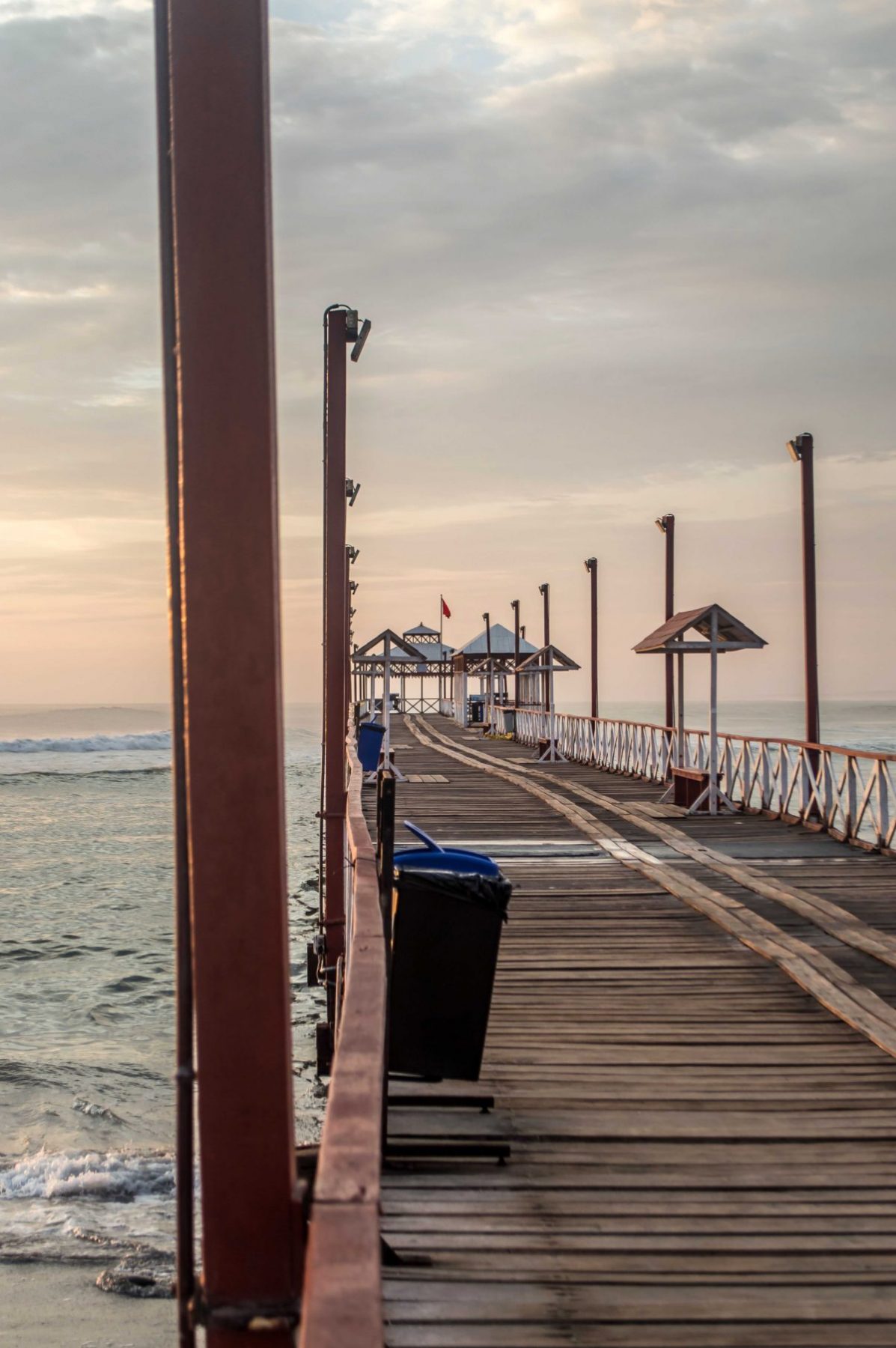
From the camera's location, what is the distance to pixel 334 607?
1264cm

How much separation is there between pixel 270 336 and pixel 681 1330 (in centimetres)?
257

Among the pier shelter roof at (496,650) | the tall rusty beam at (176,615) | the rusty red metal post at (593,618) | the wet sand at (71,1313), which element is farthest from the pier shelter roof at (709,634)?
the pier shelter roof at (496,650)

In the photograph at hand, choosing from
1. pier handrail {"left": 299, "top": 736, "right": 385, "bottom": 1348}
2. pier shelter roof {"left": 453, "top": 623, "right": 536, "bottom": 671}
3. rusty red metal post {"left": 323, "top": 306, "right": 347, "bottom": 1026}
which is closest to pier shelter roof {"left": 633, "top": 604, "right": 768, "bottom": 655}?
rusty red metal post {"left": 323, "top": 306, "right": 347, "bottom": 1026}

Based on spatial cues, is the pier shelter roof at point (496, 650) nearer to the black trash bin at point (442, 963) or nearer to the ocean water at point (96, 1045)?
the ocean water at point (96, 1045)

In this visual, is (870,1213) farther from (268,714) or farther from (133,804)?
(133,804)

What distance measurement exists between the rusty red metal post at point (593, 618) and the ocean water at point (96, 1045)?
9588 mm

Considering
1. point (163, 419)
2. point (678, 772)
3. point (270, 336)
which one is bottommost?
point (678, 772)

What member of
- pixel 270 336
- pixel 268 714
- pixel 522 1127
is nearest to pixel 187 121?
pixel 270 336

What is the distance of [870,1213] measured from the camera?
3.60m

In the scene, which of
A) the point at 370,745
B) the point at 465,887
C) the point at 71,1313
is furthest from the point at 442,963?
the point at 370,745

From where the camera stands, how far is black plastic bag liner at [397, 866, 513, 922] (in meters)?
4.44

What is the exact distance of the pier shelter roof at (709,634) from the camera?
48.5 ft

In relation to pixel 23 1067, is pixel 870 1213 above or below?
above

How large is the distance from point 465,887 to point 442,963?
12.1 inches
